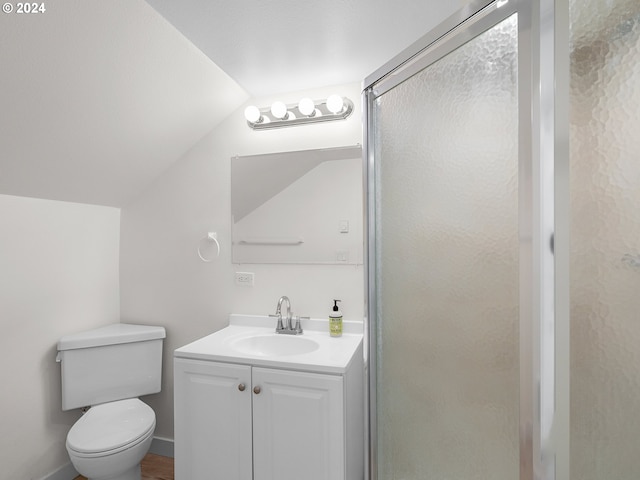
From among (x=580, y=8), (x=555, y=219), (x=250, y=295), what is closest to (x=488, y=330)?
(x=555, y=219)

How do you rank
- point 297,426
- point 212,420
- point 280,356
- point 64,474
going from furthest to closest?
point 64,474 < point 280,356 < point 212,420 < point 297,426

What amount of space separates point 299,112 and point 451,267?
4.67ft

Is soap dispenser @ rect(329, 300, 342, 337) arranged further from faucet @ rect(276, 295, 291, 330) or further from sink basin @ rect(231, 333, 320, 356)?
faucet @ rect(276, 295, 291, 330)

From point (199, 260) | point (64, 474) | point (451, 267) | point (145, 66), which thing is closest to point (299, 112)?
point (145, 66)

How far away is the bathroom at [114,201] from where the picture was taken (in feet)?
4.31

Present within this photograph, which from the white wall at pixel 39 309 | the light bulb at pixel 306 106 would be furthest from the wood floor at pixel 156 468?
the light bulb at pixel 306 106

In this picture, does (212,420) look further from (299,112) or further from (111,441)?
(299,112)

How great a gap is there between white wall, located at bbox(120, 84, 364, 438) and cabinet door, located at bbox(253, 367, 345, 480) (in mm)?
550

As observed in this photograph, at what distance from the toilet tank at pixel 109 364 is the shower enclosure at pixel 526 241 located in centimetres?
168

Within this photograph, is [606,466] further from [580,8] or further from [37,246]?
[37,246]

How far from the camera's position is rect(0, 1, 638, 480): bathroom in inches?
51.8

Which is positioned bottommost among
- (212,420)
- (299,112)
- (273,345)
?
(212,420)

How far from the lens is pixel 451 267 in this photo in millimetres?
790

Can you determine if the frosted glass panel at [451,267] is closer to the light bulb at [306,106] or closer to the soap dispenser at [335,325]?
the soap dispenser at [335,325]
